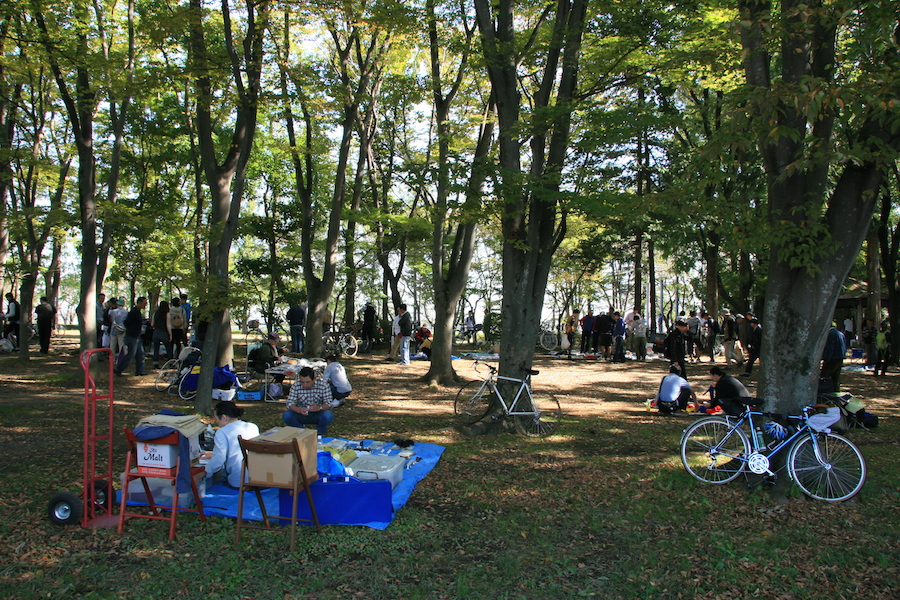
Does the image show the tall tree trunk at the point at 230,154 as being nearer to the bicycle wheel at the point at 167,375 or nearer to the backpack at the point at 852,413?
the bicycle wheel at the point at 167,375

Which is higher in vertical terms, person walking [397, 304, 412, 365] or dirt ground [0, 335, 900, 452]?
person walking [397, 304, 412, 365]

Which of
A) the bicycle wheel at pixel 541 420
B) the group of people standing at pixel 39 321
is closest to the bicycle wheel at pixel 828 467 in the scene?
the bicycle wheel at pixel 541 420

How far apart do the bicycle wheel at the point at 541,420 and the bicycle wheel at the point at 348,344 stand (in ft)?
36.2

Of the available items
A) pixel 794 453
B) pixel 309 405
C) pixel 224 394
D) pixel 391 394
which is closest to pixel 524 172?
pixel 309 405

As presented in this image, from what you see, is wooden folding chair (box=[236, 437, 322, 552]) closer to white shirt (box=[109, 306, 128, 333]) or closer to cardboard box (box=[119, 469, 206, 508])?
cardboard box (box=[119, 469, 206, 508])

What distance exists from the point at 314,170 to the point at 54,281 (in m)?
12.5

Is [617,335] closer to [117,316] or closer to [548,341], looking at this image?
[548,341]

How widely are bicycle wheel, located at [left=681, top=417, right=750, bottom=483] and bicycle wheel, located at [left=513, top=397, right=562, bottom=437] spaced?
2.50 m

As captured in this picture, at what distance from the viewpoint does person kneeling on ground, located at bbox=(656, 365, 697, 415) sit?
10.1 m

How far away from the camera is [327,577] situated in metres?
4.18

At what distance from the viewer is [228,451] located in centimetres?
561

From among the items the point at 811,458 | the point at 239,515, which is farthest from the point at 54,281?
the point at 811,458

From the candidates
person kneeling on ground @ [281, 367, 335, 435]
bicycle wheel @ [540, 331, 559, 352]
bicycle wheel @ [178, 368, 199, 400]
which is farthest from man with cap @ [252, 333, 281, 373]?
bicycle wheel @ [540, 331, 559, 352]

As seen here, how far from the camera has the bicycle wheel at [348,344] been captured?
63.7ft
